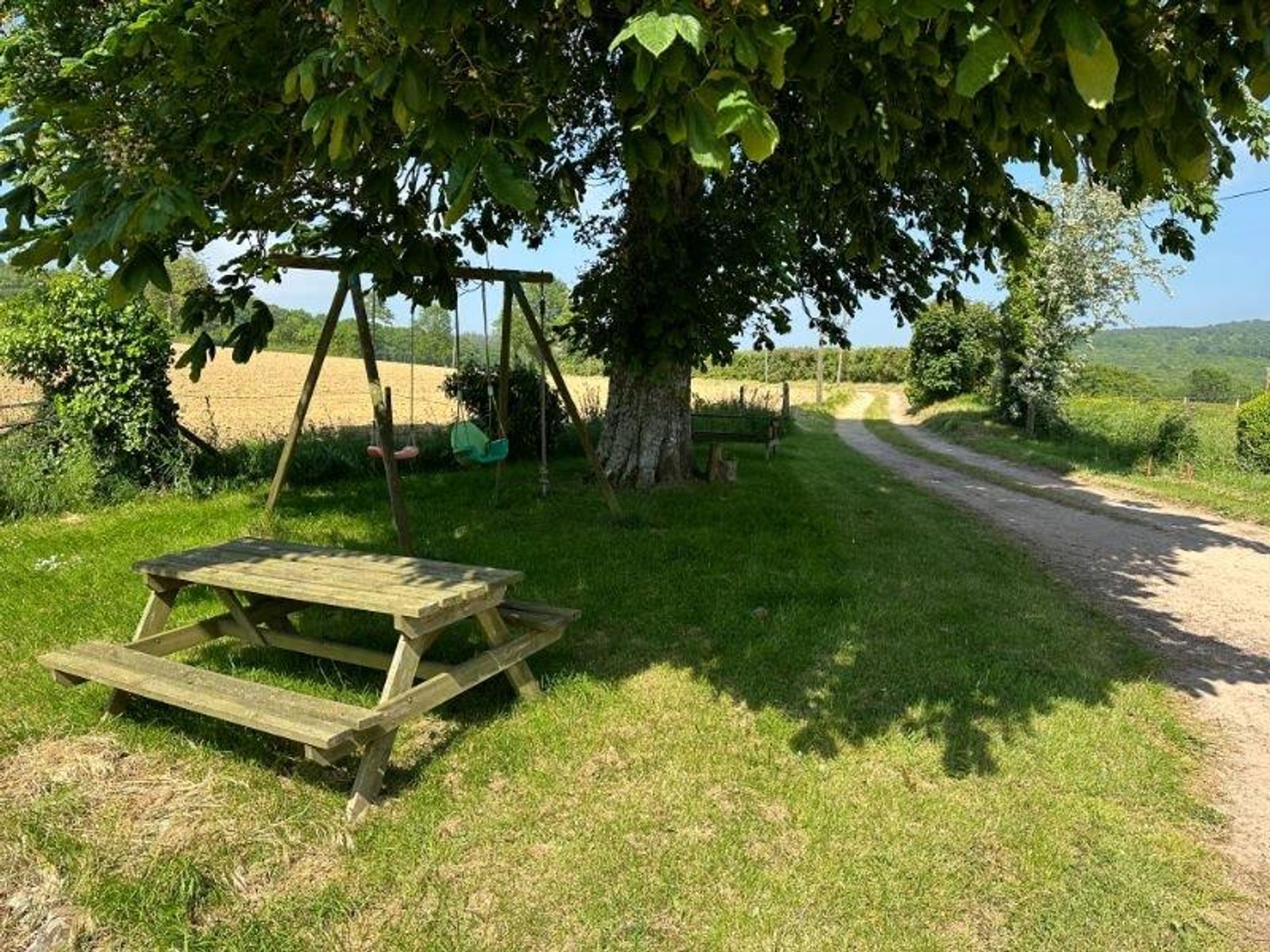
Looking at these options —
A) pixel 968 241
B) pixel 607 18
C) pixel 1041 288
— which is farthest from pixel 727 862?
pixel 1041 288

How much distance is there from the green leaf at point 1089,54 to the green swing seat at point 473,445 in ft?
21.8

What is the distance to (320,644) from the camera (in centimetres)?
437

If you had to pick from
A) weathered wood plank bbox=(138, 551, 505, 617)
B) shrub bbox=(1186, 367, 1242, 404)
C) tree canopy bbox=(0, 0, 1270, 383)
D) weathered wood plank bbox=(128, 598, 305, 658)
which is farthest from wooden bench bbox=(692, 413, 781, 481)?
shrub bbox=(1186, 367, 1242, 404)

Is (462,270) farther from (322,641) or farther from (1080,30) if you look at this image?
(1080,30)

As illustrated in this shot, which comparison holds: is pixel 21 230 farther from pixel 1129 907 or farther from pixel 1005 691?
pixel 1005 691

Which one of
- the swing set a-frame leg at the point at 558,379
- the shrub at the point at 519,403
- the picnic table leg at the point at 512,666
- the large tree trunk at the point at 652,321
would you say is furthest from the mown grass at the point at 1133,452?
the picnic table leg at the point at 512,666

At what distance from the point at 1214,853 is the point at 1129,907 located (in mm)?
620

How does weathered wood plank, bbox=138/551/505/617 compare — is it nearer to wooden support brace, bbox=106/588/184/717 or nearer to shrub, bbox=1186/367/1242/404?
wooden support brace, bbox=106/588/184/717

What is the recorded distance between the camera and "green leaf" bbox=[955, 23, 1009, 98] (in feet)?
5.50

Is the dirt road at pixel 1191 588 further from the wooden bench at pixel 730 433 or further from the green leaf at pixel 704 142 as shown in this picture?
the green leaf at pixel 704 142

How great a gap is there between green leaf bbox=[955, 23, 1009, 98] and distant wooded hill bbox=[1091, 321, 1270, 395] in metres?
56.9

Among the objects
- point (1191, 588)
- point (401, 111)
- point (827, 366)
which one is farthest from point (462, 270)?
point (827, 366)

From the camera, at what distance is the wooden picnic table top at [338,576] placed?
3412 mm

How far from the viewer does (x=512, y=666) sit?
13.3 ft
